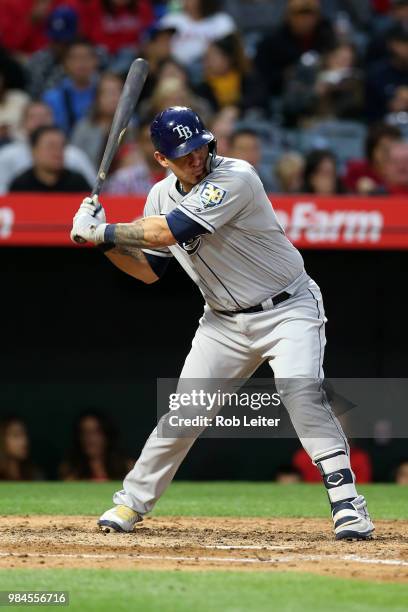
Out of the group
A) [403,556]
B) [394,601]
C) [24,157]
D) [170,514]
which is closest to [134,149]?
[24,157]

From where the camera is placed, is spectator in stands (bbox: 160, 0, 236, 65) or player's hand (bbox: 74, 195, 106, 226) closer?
player's hand (bbox: 74, 195, 106, 226)

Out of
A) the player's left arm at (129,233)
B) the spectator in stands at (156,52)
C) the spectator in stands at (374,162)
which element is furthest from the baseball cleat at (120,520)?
the spectator in stands at (156,52)

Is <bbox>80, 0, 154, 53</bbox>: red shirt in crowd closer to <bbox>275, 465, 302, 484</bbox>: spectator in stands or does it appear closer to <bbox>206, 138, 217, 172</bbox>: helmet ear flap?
<bbox>275, 465, 302, 484</bbox>: spectator in stands

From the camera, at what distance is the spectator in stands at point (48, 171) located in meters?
8.75

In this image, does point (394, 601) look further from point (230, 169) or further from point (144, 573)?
point (230, 169)

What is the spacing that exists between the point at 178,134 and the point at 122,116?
736 mm

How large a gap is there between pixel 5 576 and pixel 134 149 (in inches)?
213

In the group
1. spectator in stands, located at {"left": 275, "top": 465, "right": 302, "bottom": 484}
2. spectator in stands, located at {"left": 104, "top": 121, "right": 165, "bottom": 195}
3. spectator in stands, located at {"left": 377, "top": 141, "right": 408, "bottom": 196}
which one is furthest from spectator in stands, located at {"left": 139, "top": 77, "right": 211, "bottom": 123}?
spectator in stands, located at {"left": 275, "top": 465, "right": 302, "bottom": 484}

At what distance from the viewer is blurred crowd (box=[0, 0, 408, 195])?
9.16 meters

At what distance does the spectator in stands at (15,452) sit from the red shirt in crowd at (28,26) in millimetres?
3854

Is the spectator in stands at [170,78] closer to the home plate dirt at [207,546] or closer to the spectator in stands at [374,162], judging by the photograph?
the spectator in stands at [374,162]

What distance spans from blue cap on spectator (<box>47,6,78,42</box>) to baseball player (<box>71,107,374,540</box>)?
18.5 ft

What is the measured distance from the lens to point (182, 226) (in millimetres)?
5031

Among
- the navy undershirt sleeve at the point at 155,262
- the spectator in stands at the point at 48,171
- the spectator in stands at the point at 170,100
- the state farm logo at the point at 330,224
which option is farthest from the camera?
the spectator in stands at the point at 170,100
